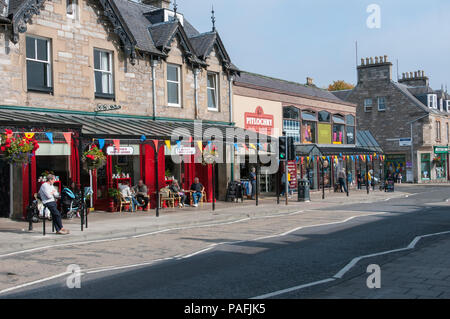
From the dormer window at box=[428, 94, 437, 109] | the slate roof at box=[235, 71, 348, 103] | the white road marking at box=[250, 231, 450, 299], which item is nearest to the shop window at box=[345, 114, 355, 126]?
the slate roof at box=[235, 71, 348, 103]

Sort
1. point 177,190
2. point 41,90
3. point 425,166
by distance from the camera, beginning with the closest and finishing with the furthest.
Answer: point 41,90 < point 177,190 < point 425,166

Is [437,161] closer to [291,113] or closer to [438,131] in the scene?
[438,131]

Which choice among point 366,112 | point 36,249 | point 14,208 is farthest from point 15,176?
point 366,112

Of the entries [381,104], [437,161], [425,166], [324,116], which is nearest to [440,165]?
[437,161]

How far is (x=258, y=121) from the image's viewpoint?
27078mm

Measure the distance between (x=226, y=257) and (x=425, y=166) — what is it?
43.6 metres

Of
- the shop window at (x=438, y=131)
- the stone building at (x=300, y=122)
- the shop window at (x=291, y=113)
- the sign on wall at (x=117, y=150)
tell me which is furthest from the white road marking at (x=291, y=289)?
the shop window at (x=438, y=131)

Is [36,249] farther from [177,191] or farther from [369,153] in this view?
[369,153]

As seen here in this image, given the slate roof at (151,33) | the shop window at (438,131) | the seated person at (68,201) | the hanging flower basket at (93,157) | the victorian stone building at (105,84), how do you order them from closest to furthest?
the hanging flower basket at (93,157) → the victorian stone building at (105,84) → the seated person at (68,201) → the slate roof at (151,33) → the shop window at (438,131)

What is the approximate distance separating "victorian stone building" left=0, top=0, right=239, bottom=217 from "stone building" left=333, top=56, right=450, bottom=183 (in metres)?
28.1

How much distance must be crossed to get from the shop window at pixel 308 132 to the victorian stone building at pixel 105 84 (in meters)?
8.20

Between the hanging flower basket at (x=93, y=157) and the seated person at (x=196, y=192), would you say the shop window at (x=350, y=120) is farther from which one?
the hanging flower basket at (x=93, y=157)

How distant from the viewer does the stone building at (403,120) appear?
46.8 metres

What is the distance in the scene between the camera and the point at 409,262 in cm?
852
